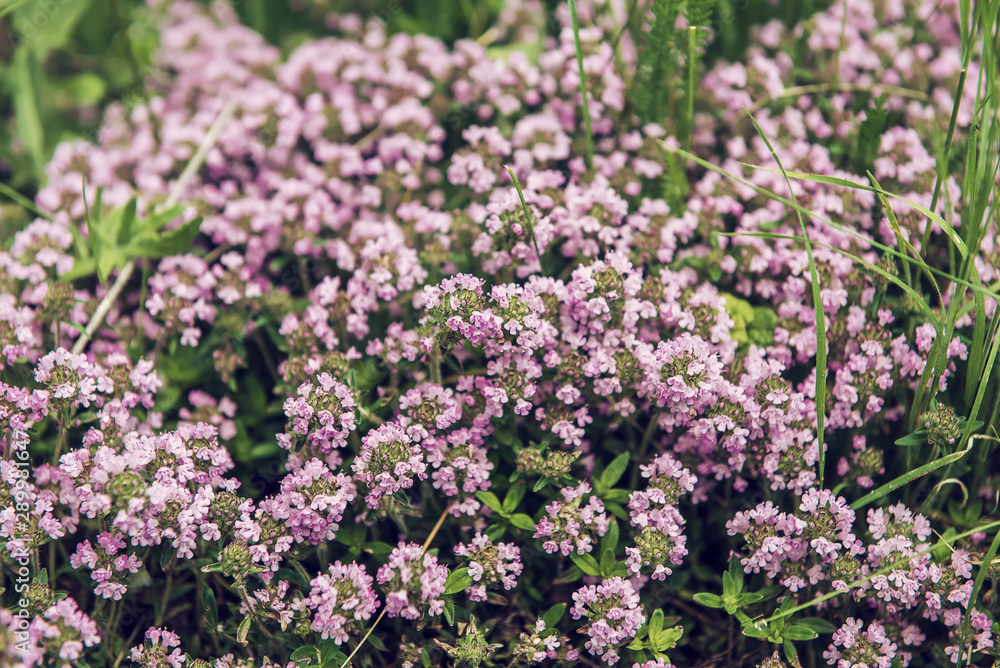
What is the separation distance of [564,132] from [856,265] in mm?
1612

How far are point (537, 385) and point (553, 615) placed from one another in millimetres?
861

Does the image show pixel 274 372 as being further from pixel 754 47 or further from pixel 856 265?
pixel 754 47

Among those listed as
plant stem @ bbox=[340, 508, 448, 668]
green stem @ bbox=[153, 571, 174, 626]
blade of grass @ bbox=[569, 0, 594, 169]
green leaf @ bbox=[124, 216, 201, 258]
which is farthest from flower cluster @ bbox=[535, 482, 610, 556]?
green leaf @ bbox=[124, 216, 201, 258]

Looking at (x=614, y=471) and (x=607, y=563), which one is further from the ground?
(x=614, y=471)

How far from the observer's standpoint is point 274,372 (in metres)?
3.39

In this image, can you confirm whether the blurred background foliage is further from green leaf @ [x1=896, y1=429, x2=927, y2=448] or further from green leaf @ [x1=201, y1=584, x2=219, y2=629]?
green leaf @ [x1=201, y1=584, x2=219, y2=629]

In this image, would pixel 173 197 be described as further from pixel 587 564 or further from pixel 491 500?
pixel 587 564

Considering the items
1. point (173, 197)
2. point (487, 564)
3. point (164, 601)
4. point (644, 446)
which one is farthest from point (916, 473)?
point (173, 197)

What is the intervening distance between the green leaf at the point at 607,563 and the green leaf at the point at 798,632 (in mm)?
627

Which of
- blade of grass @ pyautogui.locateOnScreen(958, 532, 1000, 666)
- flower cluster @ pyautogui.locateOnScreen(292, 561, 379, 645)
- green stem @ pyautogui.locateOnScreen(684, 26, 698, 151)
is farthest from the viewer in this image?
green stem @ pyautogui.locateOnScreen(684, 26, 698, 151)

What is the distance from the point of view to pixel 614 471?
288 cm

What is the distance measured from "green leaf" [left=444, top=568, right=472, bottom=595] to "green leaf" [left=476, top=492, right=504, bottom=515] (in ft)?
0.79

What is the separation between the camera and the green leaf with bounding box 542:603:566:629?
2.70m

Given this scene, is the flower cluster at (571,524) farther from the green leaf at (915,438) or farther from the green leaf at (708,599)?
the green leaf at (915,438)
